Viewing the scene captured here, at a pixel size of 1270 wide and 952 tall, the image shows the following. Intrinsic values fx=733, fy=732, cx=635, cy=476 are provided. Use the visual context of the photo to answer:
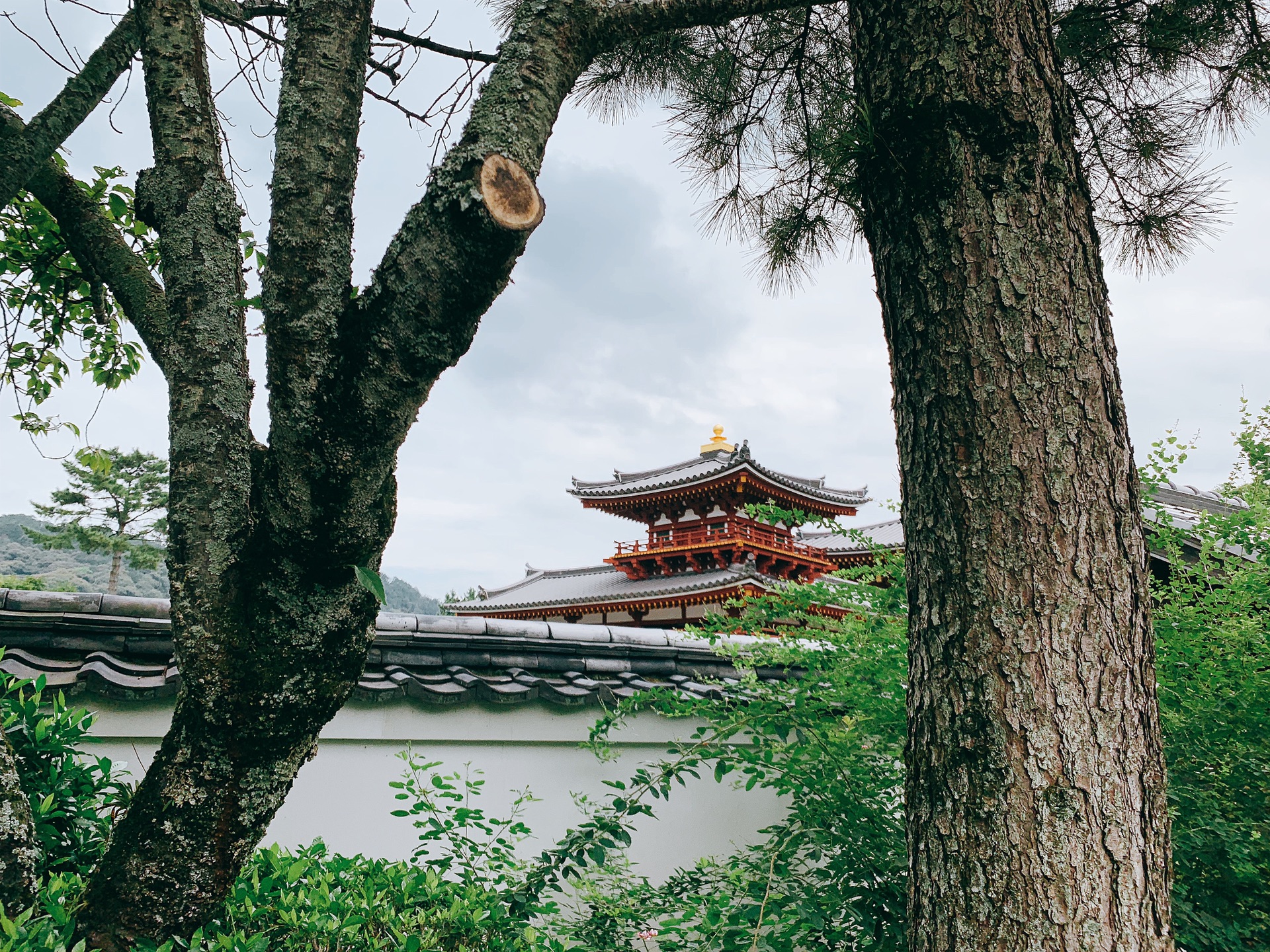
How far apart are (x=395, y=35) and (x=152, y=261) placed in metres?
1.12

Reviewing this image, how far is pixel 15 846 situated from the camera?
50.2 inches

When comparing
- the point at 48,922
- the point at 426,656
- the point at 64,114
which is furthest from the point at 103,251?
the point at 426,656

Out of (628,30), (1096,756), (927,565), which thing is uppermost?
(628,30)

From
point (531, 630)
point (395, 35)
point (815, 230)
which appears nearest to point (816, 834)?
point (531, 630)

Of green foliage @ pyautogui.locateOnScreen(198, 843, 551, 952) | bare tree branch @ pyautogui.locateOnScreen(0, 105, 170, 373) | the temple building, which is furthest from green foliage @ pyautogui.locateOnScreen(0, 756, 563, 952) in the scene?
the temple building

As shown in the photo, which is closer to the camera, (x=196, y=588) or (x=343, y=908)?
(x=196, y=588)

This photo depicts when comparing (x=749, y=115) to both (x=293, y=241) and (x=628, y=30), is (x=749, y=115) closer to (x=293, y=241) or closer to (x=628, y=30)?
(x=628, y=30)

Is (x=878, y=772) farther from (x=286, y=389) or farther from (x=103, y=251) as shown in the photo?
(x=103, y=251)

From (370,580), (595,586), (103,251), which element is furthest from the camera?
(595,586)

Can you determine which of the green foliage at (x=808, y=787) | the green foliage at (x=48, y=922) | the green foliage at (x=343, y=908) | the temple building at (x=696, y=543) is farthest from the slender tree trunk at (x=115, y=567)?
the green foliage at (x=48, y=922)

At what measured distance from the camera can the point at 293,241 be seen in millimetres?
1240

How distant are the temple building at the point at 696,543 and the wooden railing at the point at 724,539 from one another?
0.07 ft

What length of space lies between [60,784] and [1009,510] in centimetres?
201

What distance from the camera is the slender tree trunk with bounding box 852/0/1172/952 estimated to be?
0.98 m
